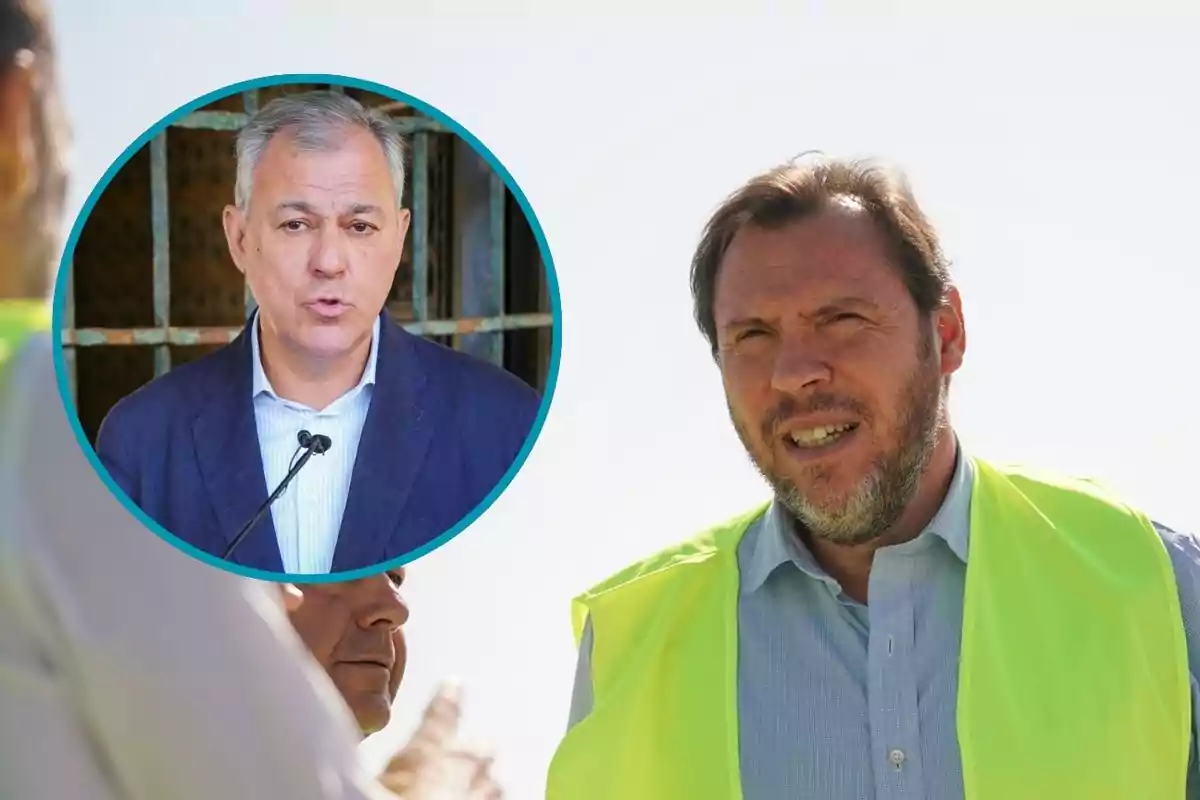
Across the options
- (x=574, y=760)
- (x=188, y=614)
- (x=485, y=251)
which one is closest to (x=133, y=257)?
(x=485, y=251)

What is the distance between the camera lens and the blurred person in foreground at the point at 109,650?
33.8 inches

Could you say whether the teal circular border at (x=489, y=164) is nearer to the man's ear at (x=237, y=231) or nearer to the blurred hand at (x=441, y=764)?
the man's ear at (x=237, y=231)

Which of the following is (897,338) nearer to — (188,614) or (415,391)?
(415,391)

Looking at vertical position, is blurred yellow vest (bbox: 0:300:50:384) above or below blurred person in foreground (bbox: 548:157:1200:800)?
above

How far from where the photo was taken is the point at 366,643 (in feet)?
6.05

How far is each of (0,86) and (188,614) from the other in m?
0.43

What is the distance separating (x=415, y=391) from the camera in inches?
61.8

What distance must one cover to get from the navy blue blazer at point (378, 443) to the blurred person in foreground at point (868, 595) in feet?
1.60

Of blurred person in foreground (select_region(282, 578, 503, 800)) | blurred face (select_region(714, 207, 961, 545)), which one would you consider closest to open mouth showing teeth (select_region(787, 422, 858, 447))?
blurred face (select_region(714, 207, 961, 545))

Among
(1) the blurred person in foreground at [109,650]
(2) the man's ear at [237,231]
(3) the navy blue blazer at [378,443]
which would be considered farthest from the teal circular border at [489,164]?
(1) the blurred person in foreground at [109,650]

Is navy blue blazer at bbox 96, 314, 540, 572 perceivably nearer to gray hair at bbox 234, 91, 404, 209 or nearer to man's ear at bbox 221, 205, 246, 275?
man's ear at bbox 221, 205, 246, 275

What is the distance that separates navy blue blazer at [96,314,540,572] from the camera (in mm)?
1512

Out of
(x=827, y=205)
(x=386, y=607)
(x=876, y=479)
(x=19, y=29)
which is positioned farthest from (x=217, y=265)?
(x=19, y=29)

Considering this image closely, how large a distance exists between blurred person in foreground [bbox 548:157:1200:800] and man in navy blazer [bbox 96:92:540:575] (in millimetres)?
505
